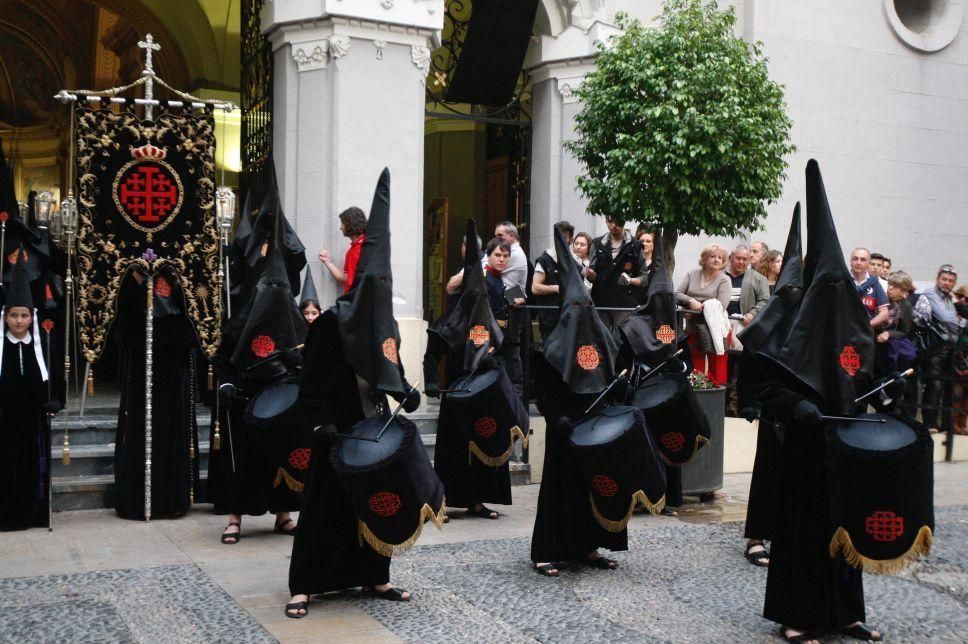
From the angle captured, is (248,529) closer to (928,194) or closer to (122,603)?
(122,603)

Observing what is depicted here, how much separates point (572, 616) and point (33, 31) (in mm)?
20643

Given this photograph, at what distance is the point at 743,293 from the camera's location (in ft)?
38.7

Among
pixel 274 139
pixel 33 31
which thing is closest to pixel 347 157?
pixel 274 139

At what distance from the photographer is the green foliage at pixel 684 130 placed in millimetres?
11781

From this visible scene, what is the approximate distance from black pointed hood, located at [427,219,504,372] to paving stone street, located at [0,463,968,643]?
4.60 ft

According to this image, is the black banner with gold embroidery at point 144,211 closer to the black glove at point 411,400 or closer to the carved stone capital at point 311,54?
the black glove at point 411,400

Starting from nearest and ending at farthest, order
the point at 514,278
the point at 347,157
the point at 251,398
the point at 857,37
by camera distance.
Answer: the point at 251,398
the point at 514,278
the point at 347,157
the point at 857,37

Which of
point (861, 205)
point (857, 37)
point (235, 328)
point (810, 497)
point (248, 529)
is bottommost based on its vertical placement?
point (248, 529)

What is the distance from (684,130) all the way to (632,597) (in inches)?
236

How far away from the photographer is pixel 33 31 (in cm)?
2322

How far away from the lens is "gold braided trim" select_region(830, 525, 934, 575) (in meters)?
5.68

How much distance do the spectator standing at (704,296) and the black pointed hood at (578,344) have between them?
12.9 ft

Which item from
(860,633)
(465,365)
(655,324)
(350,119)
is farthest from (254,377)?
(350,119)

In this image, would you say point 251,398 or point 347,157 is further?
point 347,157
